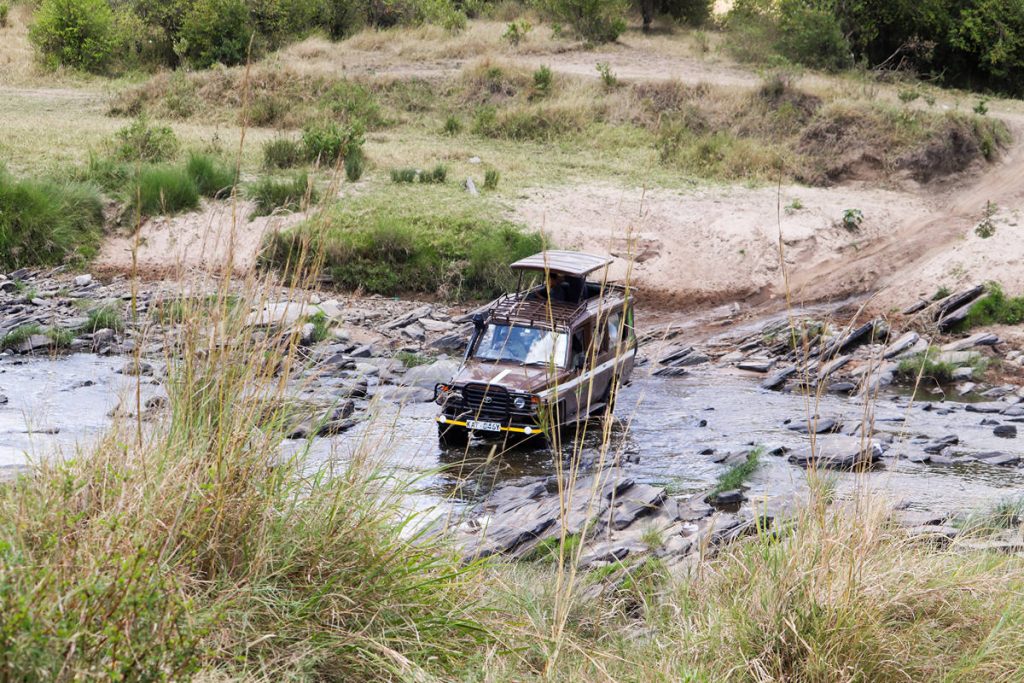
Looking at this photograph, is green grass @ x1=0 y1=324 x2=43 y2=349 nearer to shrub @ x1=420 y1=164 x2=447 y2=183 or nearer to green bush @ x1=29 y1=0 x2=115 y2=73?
shrub @ x1=420 y1=164 x2=447 y2=183

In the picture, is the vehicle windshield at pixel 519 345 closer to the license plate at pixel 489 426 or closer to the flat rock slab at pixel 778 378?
the license plate at pixel 489 426

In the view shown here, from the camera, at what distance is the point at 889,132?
26922 mm

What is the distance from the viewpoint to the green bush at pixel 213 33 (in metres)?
38.1

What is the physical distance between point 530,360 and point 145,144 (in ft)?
51.3

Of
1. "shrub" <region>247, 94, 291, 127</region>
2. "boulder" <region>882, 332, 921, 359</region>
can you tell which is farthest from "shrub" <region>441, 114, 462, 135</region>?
"boulder" <region>882, 332, 921, 359</region>

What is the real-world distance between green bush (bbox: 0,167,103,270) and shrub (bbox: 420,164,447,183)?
23.3ft

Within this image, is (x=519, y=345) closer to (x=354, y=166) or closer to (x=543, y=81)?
(x=354, y=166)

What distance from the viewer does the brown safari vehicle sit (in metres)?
12.0

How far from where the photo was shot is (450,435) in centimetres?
1218

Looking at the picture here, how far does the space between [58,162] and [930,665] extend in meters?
23.4

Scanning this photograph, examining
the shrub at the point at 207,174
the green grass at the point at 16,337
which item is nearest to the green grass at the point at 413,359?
the green grass at the point at 16,337

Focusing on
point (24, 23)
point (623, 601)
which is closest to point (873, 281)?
point (623, 601)

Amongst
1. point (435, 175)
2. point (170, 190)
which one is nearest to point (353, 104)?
point (435, 175)

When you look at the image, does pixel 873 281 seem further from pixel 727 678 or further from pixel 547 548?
pixel 727 678
